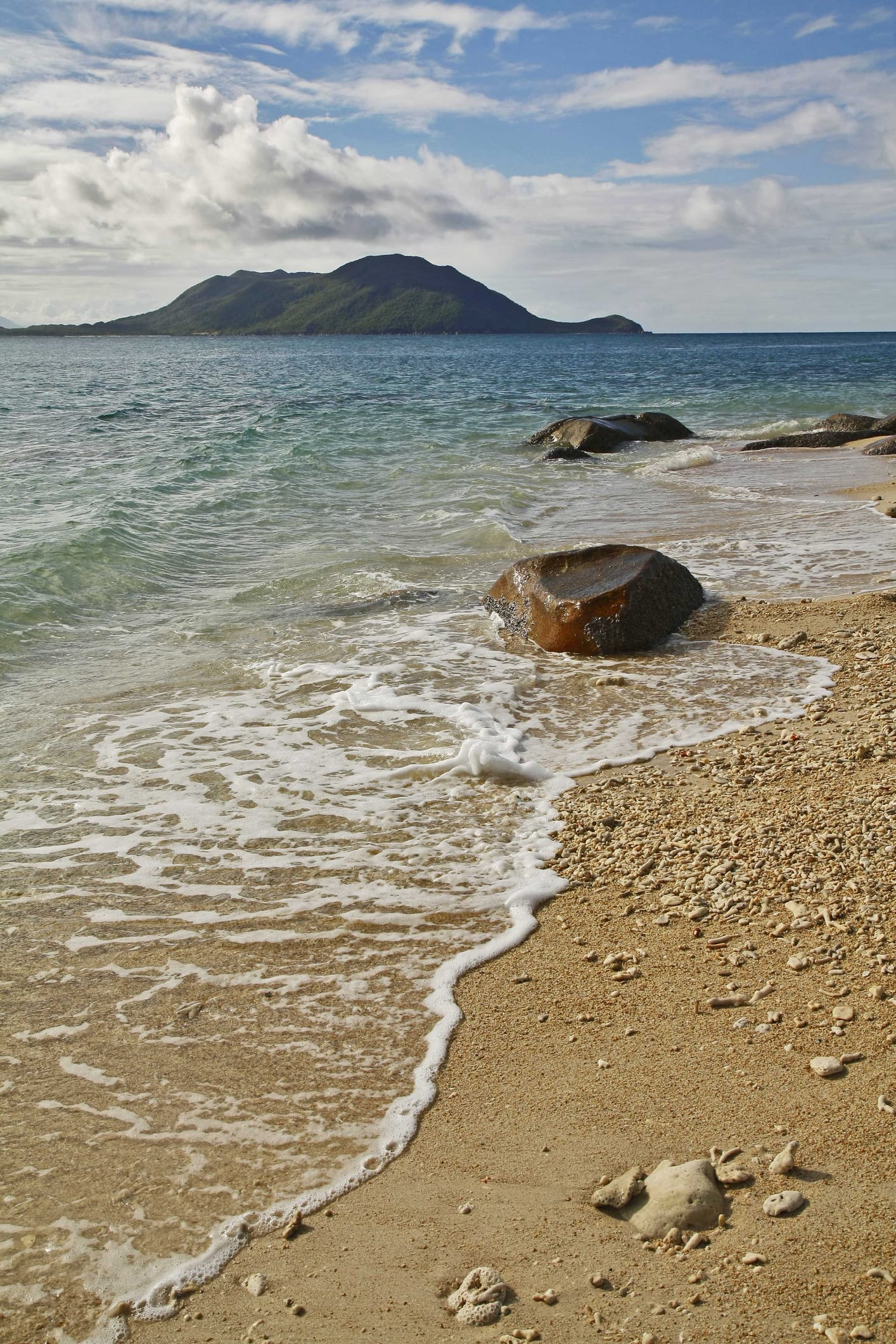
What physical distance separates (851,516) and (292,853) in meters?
10.2

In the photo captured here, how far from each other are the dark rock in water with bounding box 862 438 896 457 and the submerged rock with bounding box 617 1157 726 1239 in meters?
18.4

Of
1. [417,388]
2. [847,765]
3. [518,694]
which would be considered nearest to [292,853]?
[518,694]

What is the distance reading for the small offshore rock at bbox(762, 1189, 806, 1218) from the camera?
2.56 metres

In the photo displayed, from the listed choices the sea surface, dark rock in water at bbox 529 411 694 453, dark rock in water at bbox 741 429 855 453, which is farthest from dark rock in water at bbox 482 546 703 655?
dark rock in water at bbox 741 429 855 453

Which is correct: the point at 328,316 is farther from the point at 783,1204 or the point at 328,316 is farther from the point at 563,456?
the point at 783,1204

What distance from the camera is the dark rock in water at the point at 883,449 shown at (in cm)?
1847

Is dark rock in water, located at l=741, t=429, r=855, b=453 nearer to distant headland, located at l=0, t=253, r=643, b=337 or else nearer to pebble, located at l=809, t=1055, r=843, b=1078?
pebble, located at l=809, t=1055, r=843, b=1078

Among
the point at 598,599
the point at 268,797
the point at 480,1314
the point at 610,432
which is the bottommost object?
the point at 480,1314

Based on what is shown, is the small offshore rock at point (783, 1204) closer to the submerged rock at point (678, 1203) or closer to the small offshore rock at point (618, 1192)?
the submerged rock at point (678, 1203)

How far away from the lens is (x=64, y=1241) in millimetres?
2754

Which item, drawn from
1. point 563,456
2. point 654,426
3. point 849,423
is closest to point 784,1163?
point 563,456

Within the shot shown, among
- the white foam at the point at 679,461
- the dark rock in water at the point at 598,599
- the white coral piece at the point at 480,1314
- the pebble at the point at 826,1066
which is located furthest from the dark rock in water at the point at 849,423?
the white coral piece at the point at 480,1314

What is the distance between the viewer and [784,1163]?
272cm

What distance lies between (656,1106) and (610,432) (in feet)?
64.7
